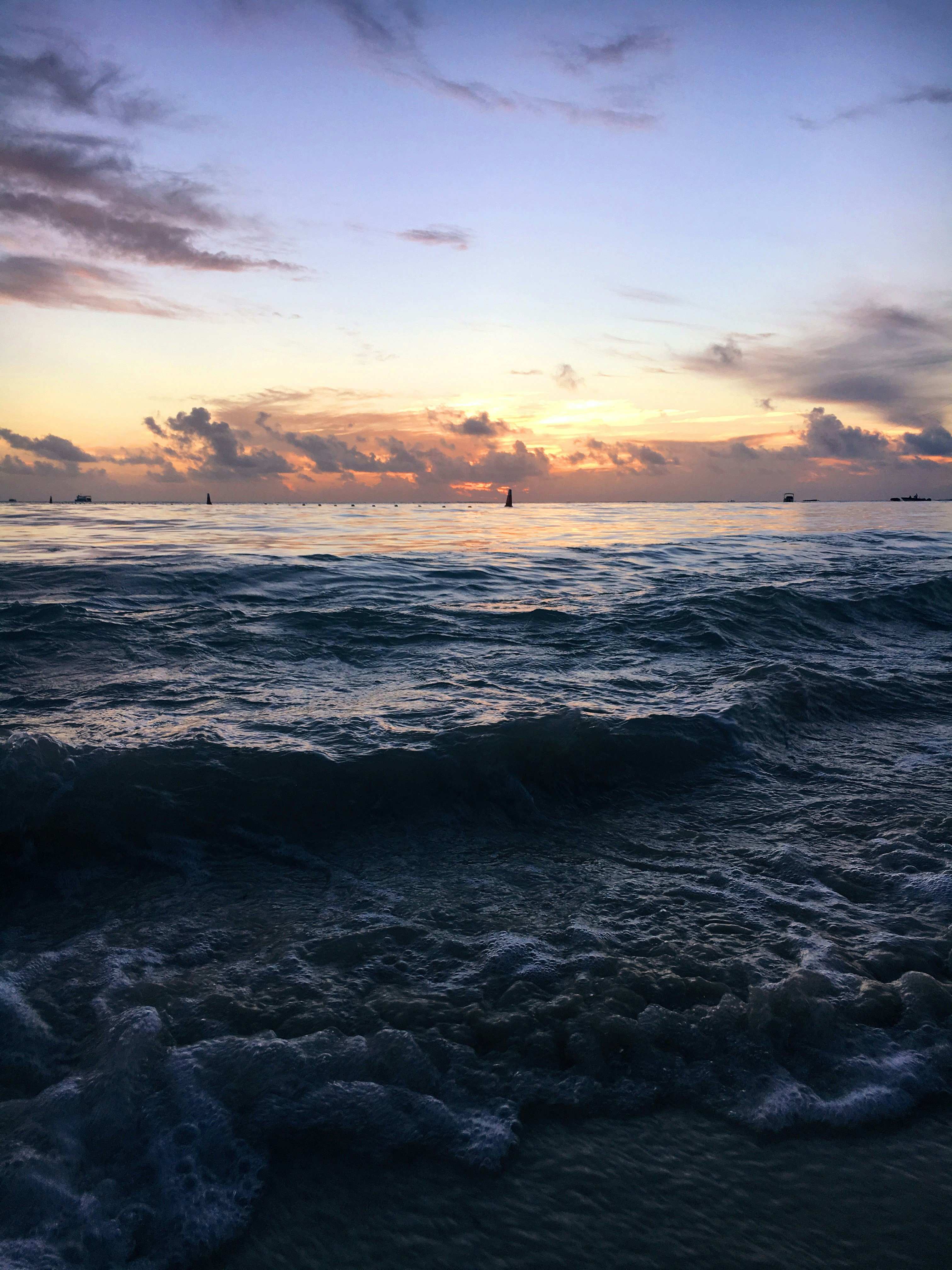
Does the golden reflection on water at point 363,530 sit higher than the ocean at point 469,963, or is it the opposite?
the golden reflection on water at point 363,530

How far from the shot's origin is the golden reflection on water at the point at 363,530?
1823 centimetres

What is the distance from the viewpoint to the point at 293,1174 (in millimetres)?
→ 2135

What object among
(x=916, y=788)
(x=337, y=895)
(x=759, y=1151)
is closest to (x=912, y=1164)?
(x=759, y=1151)

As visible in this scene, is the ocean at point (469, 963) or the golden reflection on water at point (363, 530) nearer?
the ocean at point (469, 963)

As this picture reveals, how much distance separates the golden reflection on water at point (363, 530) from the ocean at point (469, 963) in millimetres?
11478

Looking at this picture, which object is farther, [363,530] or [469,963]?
[363,530]

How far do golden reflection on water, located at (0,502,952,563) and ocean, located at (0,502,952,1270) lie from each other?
1148 cm

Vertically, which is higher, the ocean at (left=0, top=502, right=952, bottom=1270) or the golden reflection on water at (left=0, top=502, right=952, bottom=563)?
the golden reflection on water at (left=0, top=502, right=952, bottom=563)

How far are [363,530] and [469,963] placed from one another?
29363 millimetres

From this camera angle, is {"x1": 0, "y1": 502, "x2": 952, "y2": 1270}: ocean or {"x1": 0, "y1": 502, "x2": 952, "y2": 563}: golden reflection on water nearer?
{"x1": 0, "y1": 502, "x2": 952, "y2": 1270}: ocean

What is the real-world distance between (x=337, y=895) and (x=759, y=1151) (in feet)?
7.36

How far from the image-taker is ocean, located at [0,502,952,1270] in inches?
79.3

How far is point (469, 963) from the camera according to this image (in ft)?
9.92

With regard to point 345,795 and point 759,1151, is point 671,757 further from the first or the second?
point 759,1151
